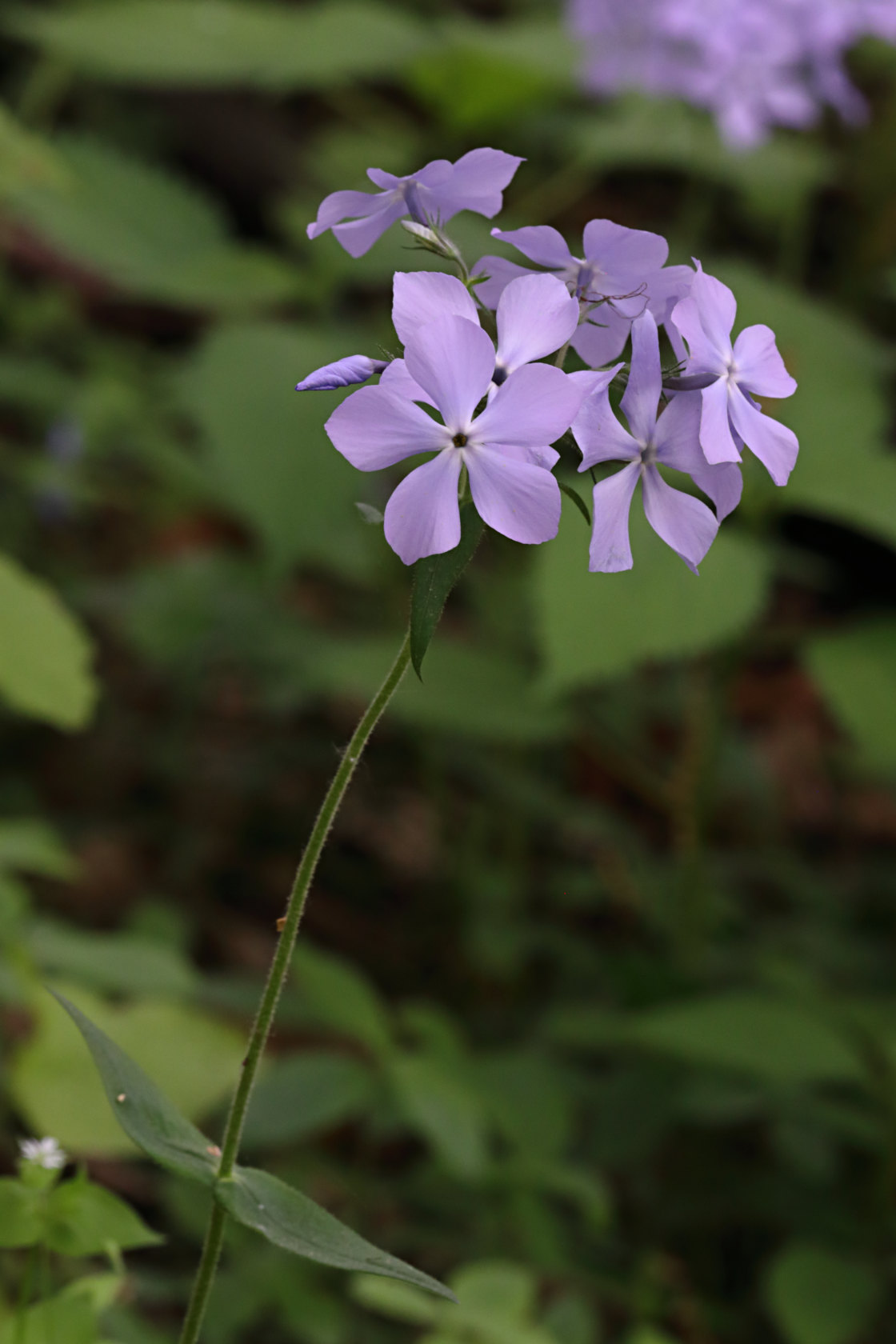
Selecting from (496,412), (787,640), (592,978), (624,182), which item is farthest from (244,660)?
(624,182)

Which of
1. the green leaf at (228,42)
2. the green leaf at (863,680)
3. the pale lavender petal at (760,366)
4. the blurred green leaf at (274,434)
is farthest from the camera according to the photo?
the green leaf at (228,42)

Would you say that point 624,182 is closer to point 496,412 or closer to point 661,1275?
point 661,1275

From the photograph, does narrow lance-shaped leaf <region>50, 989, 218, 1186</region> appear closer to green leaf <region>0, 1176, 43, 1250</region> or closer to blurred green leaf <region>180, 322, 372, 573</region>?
green leaf <region>0, 1176, 43, 1250</region>

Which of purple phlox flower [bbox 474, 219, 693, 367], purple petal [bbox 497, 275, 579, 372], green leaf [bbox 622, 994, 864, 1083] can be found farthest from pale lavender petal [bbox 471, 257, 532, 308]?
green leaf [bbox 622, 994, 864, 1083]

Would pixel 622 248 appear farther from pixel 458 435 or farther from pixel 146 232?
pixel 146 232

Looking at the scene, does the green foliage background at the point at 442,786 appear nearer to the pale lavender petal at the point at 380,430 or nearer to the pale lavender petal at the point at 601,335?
the pale lavender petal at the point at 601,335

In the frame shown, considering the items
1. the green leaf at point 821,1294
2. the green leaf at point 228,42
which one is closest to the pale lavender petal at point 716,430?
the green leaf at point 821,1294
